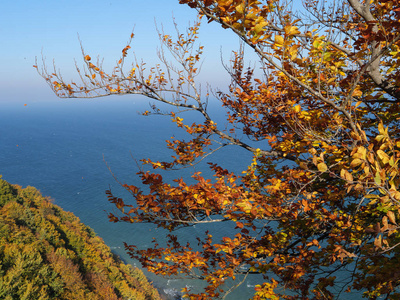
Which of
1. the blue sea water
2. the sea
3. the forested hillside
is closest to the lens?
the forested hillside

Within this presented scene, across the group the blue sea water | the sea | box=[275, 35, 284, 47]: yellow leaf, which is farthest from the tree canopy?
the blue sea water

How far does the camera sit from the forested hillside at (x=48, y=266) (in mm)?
11320

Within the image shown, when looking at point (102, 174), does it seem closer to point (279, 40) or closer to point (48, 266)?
point (48, 266)

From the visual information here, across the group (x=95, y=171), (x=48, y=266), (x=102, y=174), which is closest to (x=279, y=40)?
(x=48, y=266)

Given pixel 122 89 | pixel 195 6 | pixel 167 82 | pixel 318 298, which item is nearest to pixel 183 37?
pixel 167 82

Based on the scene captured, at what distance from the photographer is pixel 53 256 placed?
1642cm

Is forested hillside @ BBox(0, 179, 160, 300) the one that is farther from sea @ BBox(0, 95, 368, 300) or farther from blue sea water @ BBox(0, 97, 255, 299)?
blue sea water @ BBox(0, 97, 255, 299)

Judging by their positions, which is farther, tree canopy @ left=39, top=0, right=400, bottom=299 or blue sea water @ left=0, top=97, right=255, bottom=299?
blue sea water @ left=0, top=97, right=255, bottom=299

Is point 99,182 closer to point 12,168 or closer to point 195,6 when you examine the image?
point 12,168

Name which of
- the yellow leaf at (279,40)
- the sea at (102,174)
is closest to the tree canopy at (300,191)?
the yellow leaf at (279,40)

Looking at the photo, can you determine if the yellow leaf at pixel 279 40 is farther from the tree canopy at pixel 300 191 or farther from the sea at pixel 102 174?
the sea at pixel 102 174

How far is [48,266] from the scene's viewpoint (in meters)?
14.0

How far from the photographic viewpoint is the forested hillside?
37.1 feet

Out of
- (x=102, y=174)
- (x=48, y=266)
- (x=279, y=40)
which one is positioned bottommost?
(x=48, y=266)
